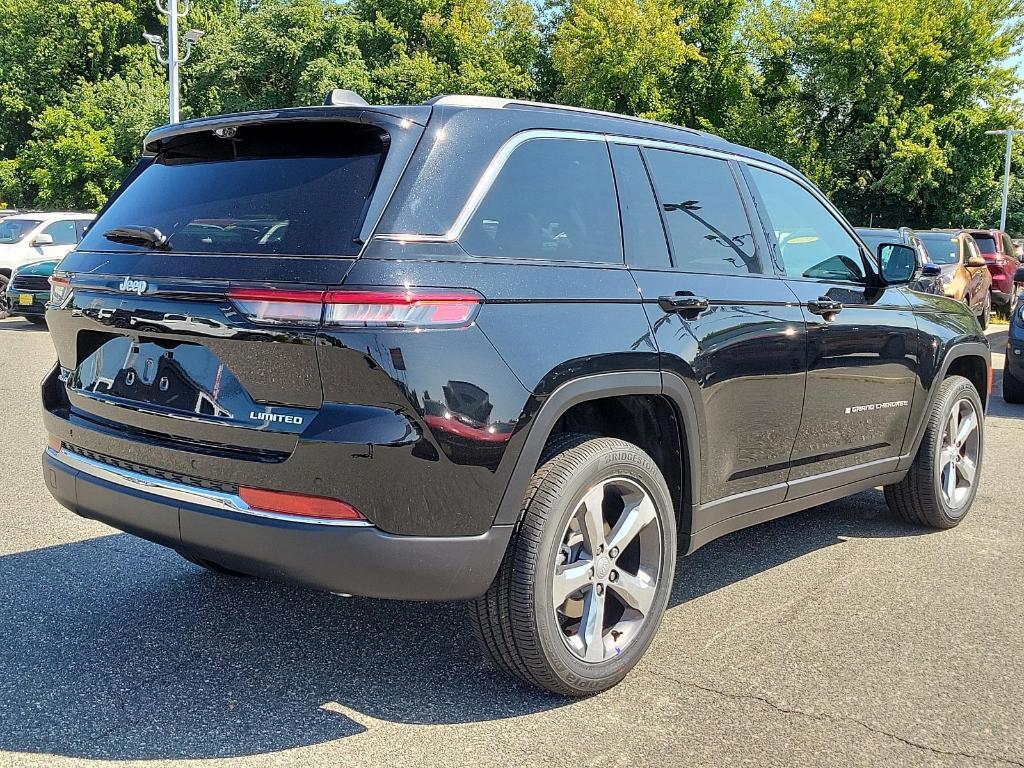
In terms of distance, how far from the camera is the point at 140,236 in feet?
10.7

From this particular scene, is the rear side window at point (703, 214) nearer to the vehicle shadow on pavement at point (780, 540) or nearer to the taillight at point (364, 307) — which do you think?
the taillight at point (364, 307)

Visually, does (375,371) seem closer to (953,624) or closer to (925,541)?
(953,624)

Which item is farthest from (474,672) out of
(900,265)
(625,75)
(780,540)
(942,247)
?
(625,75)

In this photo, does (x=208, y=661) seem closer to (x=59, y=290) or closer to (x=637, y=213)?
(x=59, y=290)

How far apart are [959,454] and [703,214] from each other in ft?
8.31

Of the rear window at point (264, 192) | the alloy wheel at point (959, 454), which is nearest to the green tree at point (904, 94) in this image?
the alloy wheel at point (959, 454)

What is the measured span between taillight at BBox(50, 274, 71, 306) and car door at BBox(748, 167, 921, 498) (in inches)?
104

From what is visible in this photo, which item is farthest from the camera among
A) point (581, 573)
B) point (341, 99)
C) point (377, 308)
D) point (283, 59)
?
point (283, 59)

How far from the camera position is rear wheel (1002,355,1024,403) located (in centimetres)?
978

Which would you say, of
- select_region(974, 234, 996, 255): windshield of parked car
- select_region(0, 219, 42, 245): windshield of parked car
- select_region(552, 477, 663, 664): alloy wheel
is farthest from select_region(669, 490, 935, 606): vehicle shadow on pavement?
select_region(0, 219, 42, 245): windshield of parked car

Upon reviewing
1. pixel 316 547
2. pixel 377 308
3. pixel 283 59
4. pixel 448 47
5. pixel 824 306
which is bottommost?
pixel 316 547

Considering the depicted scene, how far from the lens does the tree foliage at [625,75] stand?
3594 centimetres

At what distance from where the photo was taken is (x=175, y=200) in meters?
3.37

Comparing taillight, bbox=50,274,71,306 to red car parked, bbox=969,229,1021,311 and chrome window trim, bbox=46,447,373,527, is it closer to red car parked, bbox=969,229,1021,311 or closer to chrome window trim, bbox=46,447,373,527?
chrome window trim, bbox=46,447,373,527
